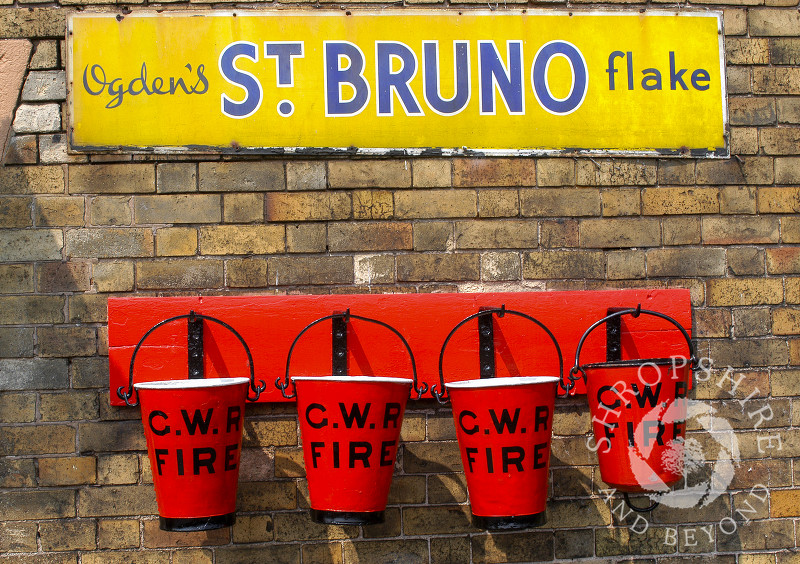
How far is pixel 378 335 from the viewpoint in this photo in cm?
252

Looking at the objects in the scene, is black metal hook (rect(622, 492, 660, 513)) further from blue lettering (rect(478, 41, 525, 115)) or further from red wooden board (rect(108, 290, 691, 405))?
blue lettering (rect(478, 41, 525, 115))

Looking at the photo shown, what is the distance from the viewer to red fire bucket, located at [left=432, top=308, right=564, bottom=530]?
206 cm

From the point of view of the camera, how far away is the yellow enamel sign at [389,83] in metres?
2.58

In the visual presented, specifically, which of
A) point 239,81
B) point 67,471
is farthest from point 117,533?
point 239,81

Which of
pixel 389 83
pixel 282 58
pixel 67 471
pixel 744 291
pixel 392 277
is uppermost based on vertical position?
pixel 282 58

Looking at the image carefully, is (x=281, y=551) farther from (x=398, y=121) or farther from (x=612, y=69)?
(x=612, y=69)

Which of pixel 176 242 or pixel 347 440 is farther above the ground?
pixel 176 242

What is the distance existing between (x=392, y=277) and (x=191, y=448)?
96 centimetres

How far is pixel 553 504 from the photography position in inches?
100

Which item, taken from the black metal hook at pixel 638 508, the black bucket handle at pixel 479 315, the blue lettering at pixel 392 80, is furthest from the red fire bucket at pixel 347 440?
the blue lettering at pixel 392 80

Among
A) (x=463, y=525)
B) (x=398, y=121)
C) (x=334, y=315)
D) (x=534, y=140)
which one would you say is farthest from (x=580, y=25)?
(x=463, y=525)

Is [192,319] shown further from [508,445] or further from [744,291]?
[744,291]

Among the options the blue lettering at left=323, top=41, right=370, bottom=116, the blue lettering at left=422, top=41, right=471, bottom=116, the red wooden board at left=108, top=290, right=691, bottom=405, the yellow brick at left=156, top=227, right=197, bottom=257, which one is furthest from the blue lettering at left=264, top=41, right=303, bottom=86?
the red wooden board at left=108, top=290, right=691, bottom=405

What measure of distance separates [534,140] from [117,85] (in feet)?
5.37
